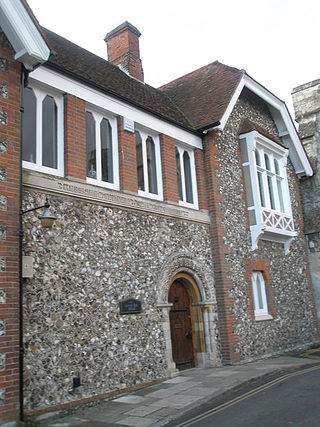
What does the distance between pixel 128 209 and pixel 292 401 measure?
521cm

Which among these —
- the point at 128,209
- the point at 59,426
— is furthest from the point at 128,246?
the point at 59,426

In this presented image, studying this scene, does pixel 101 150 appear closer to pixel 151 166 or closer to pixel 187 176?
pixel 151 166

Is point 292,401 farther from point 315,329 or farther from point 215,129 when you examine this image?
point 315,329

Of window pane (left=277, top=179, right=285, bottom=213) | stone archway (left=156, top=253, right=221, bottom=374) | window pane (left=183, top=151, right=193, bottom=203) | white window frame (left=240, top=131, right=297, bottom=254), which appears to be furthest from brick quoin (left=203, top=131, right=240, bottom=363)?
window pane (left=277, top=179, right=285, bottom=213)

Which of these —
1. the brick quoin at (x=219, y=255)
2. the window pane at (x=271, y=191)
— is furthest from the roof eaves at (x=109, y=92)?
the window pane at (x=271, y=191)

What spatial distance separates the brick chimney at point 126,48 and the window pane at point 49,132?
6.30m

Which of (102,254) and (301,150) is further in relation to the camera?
(301,150)

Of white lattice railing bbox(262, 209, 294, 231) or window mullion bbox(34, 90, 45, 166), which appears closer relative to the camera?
window mullion bbox(34, 90, 45, 166)

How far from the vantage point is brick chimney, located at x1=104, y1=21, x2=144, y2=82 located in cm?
1559

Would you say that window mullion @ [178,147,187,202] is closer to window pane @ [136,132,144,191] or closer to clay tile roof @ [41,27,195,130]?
clay tile roof @ [41,27,195,130]

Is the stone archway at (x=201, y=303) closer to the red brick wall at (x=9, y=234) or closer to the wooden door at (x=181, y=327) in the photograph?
the wooden door at (x=181, y=327)

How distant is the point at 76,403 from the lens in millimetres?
8188

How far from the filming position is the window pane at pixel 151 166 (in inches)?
468

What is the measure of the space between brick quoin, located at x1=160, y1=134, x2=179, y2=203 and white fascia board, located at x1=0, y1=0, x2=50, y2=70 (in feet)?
15.1
